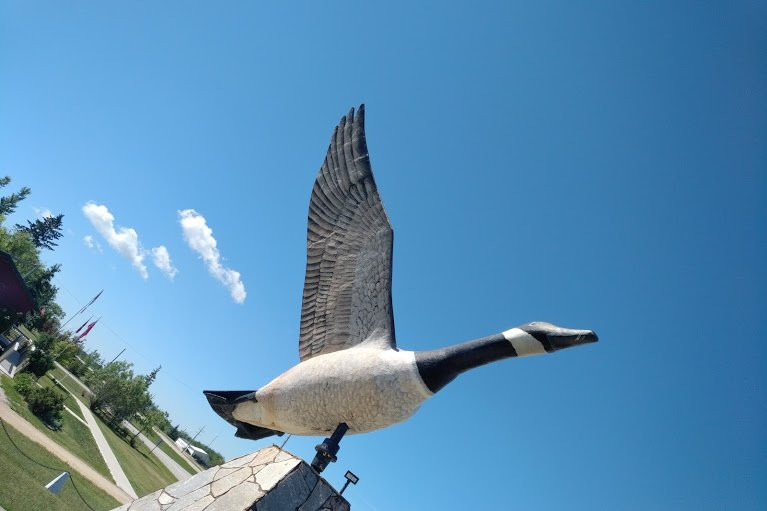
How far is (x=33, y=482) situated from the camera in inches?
487

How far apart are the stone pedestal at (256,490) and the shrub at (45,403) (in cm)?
2030

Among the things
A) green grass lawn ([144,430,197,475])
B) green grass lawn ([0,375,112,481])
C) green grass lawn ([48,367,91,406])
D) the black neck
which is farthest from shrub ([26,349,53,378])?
the black neck

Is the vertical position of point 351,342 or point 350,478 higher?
point 351,342

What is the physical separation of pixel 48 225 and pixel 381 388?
207 feet

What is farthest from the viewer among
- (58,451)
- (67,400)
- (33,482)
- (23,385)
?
(67,400)

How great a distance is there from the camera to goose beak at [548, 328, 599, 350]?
4.68 m

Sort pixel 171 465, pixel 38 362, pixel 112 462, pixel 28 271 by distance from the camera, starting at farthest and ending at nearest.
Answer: pixel 28 271 → pixel 171 465 → pixel 38 362 → pixel 112 462

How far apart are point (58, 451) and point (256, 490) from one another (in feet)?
58.7

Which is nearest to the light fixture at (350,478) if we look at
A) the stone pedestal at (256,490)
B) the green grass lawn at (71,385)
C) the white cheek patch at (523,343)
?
the stone pedestal at (256,490)

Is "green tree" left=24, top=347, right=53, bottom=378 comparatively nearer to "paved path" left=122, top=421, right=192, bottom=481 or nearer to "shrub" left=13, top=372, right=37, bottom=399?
"shrub" left=13, top=372, right=37, bottom=399

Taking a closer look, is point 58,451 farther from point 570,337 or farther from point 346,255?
point 570,337

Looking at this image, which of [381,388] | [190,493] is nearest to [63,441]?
[190,493]

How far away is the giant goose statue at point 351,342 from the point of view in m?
5.07

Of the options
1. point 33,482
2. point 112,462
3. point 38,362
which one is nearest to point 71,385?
point 38,362
